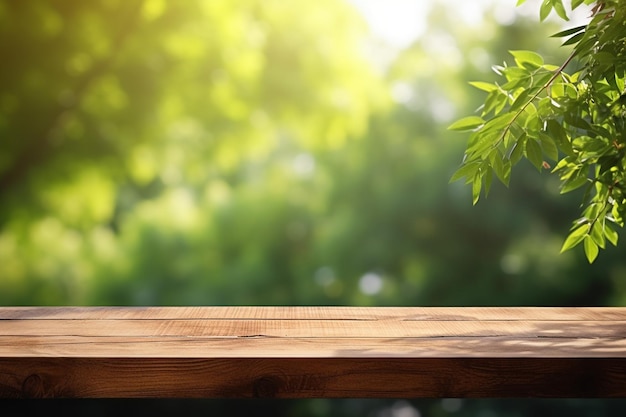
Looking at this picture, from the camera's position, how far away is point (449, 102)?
257 inches

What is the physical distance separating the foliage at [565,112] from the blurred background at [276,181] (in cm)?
454

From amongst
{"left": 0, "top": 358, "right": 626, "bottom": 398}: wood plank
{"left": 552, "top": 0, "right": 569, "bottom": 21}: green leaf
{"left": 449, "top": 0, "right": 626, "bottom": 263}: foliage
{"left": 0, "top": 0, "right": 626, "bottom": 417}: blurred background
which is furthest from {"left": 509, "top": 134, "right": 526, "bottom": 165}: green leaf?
{"left": 0, "top": 0, "right": 626, "bottom": 417}: blurred background

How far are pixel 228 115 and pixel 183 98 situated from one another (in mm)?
500

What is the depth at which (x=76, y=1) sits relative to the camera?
487 cm

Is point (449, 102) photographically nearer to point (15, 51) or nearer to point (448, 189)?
point (448, 189)

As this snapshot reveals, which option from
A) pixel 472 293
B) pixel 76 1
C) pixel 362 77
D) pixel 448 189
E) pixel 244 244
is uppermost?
pixel 76 1

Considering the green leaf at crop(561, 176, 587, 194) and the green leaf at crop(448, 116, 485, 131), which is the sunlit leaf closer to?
the green leaf at crop(561, 176, 587, 194)

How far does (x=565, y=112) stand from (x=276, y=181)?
19.2ft

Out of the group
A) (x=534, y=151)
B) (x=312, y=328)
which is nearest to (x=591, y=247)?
(x=534, y=151)

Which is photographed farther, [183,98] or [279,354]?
[183,98]

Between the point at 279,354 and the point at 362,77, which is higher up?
the point at 362,77

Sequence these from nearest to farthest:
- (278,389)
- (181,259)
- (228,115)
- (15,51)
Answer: (278,389)
(15,51)
(228,115)
(181,259)

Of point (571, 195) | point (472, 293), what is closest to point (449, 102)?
point (571, 195)

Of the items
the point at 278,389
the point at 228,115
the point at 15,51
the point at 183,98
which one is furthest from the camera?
the point at 228,115
